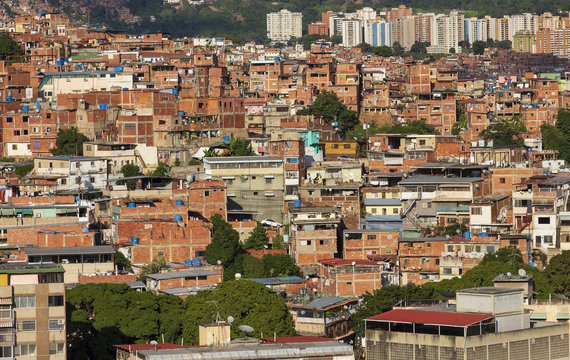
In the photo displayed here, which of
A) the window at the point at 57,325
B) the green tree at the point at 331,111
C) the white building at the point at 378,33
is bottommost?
the window at the point at 57,325

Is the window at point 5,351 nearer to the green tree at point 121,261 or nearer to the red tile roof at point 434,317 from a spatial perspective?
the red tile roof at point 434,317

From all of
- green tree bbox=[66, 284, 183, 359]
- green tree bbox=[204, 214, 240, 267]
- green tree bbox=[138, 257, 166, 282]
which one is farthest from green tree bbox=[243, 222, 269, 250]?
green tree bbox=[66, 284, 183, 359]

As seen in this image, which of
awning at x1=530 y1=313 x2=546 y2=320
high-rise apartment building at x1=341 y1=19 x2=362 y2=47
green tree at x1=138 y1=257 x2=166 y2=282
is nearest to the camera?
awning at x1=530 y1=313 x2=546 y2=320

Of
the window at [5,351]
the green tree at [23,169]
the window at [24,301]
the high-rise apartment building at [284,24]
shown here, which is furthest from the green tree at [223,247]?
the high-rise apartment building at [284,24]

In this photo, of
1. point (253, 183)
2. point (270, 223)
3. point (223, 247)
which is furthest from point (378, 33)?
point (223, 247)

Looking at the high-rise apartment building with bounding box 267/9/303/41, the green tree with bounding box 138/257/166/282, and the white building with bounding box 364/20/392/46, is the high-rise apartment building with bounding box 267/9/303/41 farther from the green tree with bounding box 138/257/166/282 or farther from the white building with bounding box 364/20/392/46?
the green tree with bounding box 138/257/166/282
